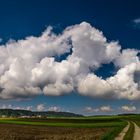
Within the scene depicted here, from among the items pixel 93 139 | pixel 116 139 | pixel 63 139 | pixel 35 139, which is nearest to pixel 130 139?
pixel 116 139

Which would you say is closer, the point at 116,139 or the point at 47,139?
the point at 116,139

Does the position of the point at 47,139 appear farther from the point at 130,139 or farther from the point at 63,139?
the point at 130,139

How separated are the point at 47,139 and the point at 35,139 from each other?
164 centimetres

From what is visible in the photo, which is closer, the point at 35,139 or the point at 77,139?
the point at 77,139

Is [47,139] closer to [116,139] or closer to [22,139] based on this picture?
[22,139]

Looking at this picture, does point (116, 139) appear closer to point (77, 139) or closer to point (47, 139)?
point (77, 139)

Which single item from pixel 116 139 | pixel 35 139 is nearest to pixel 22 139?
pixel 35 139

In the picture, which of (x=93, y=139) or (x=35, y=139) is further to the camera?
(x=35, y=139)

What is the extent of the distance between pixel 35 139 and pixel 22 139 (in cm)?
158

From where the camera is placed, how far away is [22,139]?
1545 inches

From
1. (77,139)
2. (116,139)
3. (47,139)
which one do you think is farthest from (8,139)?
(116,139)

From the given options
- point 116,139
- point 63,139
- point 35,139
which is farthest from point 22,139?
point 116,139

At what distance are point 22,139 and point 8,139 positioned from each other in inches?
81.7

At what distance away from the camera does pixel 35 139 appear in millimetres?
39812
